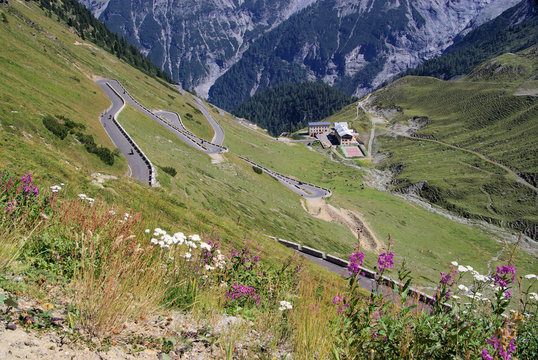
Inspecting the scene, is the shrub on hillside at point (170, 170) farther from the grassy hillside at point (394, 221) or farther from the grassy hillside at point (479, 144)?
the grassy hillside at point (479, 144)

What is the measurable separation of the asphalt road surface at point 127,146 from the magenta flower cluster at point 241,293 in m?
23.4

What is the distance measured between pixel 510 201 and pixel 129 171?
90.7 meters

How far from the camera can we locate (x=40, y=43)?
5738cm

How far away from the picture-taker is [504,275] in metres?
4.52

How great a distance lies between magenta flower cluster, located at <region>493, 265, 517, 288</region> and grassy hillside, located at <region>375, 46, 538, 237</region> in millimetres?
85561

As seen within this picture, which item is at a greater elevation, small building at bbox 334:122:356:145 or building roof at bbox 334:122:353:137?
building roof at bbox 334:122:353:137

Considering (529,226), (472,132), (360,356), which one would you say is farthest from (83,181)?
(472,132)

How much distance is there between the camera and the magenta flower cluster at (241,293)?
19.3 ft

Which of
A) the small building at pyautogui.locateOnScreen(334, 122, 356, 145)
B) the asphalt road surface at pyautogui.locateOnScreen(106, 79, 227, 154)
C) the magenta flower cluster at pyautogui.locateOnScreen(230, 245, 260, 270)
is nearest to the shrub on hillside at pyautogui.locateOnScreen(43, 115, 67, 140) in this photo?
the magenta flower cluster at pyautogui.locateOnScreen(230, 245, 260, 270)

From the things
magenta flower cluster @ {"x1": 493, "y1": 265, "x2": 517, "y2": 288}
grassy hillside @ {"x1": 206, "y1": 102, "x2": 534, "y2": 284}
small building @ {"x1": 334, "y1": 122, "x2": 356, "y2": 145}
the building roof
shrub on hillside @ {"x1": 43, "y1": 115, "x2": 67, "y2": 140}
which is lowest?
shrub on hillside @ {"x1": 43, "y1": 115, "x2": 67, "y2": 140}

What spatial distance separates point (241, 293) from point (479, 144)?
130 meters

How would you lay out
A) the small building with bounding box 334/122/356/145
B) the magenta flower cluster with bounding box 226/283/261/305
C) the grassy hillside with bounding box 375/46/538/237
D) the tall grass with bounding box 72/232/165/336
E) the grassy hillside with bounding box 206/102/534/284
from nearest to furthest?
the tall grass with bounding box 72/232/165/336 → the magenta flower cluster with bounding box 226/283/261/305 → the grassy hillside with bounding box 206/102/534/284 → the grassy hillside with bounding box 375/46/538/237 → the small building with bounding box 334/122/356/145

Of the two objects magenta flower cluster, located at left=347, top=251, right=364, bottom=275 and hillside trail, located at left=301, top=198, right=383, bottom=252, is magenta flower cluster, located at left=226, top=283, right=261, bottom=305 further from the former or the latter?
hillside trail, located at left=301, top=198, right=383, bottom=252

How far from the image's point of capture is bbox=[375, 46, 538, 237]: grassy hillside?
81.2m
